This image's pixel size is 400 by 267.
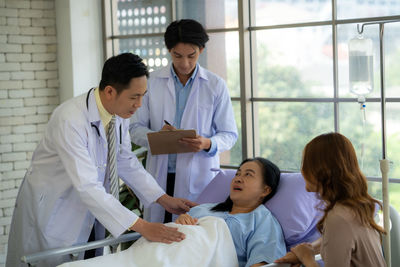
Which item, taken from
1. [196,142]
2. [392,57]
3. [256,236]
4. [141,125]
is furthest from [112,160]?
[392,57]

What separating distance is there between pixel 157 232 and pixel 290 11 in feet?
5.93

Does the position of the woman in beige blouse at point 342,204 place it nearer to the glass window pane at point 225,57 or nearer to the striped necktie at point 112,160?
the striped necktie at point 112,160

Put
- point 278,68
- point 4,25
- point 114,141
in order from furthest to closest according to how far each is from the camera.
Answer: point 4,25, point 278,68, point 114,141

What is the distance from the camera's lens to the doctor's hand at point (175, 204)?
298 cm

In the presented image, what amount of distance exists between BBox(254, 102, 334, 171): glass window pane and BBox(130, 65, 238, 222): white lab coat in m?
0.58

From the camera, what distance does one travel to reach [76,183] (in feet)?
8.18

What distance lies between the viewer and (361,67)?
8.05 feet

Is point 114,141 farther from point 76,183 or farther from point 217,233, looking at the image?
point 217,233

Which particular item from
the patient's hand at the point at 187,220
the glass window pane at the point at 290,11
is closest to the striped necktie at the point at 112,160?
the patient's hand at the point at 187,220

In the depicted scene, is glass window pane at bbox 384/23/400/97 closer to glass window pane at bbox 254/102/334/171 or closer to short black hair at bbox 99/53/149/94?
glass window pane at bbox 254/102/334/171

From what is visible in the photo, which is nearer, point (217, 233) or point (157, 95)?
point (217, 233)

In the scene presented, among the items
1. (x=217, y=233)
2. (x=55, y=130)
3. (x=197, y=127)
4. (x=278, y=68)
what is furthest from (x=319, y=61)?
(x=55, y=130)

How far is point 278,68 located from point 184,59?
0.89 metres

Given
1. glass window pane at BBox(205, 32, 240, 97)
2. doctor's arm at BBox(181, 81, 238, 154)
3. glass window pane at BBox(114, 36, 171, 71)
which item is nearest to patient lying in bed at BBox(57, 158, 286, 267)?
doctor's arm at BBox(181, 81, 238, 154)
